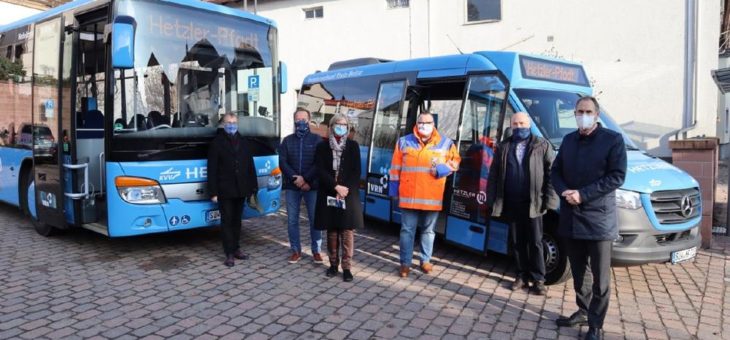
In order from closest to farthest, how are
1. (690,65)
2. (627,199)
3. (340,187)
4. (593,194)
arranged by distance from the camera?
(593,194) < (627,199) < (340,187) < (690,65)

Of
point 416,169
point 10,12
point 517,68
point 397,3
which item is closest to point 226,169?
point 416,169

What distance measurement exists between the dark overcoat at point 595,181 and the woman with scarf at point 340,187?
85.1 inches

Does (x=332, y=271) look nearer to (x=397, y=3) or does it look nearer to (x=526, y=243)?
(x=526, y=243)

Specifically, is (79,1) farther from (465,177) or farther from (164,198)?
(465,177)

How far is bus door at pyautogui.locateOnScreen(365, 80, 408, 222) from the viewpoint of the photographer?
25.0 ft

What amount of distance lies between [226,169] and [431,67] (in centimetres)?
299

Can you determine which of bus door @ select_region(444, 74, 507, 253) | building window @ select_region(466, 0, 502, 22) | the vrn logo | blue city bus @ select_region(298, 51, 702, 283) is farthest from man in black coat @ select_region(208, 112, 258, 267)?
building window @ select_region(466, 0, 502, 22)

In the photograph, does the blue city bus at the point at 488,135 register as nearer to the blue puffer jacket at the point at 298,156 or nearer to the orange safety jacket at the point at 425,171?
the orange safety jacket at the point at 425,171

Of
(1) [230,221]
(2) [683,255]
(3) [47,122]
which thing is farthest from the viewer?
(3) [47,122]

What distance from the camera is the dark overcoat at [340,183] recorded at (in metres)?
5.51

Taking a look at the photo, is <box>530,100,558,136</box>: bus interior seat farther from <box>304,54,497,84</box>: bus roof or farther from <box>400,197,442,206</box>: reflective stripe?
<box>400,197,442,206</box>: reflective stripe

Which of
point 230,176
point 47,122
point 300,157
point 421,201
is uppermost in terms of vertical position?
point 47,122

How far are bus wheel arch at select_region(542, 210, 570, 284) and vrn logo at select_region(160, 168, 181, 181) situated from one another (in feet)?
13.3

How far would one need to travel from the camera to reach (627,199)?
4.96 m
